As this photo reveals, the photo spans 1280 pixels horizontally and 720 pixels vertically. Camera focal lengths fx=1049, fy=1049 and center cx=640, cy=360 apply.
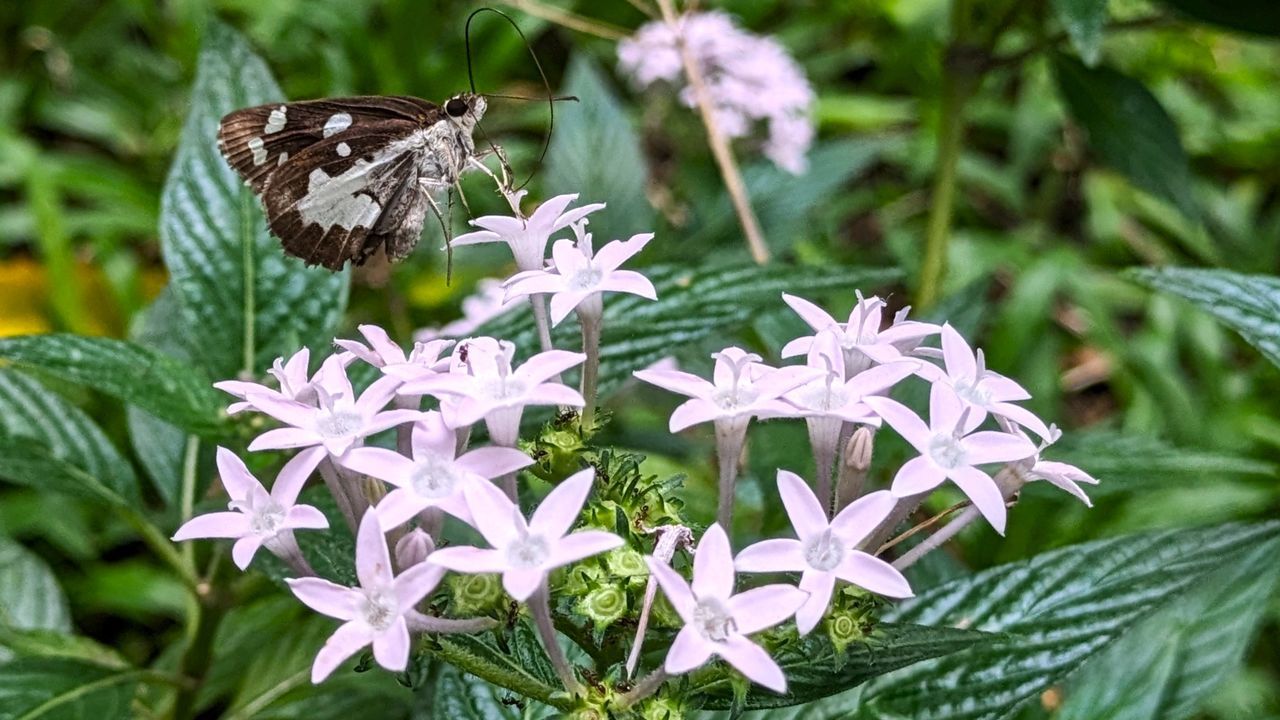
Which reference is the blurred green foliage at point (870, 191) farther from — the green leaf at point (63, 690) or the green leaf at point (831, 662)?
the green leaf at point (831, 662)

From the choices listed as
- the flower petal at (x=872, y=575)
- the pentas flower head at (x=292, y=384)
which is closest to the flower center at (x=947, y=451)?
the flower petal at (x=872, y=575)

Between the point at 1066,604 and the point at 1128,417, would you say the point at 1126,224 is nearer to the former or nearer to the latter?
the point at 1128,417

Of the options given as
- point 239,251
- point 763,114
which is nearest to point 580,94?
point 763,114

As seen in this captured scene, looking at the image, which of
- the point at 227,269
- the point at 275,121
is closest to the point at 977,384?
the point at 275,121

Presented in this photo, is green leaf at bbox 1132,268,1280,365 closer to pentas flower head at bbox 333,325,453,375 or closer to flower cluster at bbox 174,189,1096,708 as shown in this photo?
flower cluster at bbox 174,189,1096,708

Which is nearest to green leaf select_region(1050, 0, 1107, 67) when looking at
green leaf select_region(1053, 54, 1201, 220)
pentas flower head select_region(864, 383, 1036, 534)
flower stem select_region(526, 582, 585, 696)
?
green leaf select_region(1053, 54, 1201, 220)

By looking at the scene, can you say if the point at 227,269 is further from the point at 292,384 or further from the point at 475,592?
the point at 475,592
